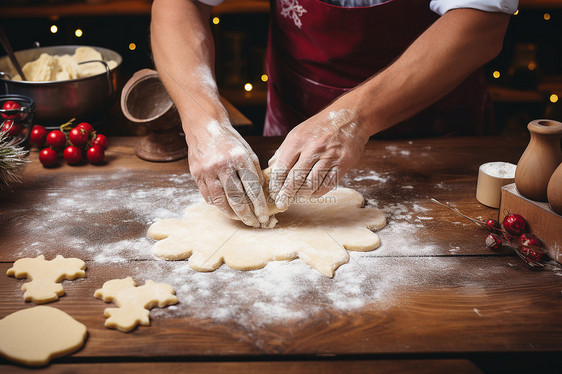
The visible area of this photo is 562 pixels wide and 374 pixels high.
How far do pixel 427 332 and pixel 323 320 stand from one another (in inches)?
8.3

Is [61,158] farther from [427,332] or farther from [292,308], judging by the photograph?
[427,332]

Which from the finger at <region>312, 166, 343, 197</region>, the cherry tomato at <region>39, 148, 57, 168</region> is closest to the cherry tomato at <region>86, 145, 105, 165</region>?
the cherry tomato at <region>39, 148, 57, 168</region>

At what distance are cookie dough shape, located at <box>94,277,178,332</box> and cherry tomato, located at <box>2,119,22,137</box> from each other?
85cm

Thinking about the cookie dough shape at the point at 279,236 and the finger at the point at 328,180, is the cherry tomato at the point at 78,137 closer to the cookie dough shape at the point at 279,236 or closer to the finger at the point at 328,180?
the cookie dough shape at the point at 279,236

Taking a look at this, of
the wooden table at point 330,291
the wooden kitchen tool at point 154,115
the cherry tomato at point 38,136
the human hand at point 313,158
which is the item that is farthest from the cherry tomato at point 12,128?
the human hand at point 313,158

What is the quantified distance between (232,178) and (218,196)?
7cm

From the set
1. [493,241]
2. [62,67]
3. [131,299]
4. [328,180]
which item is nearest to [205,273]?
[131,299]

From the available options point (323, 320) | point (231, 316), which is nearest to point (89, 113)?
point (231, 316)

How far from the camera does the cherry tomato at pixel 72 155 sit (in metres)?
1.71

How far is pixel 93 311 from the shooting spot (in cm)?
104

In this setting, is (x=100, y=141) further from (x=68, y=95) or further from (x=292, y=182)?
(x=292, y=182)

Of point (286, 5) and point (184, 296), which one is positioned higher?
point (286, 5)

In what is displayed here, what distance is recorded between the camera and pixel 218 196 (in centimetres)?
133

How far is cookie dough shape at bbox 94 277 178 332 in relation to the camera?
3.26 ft
